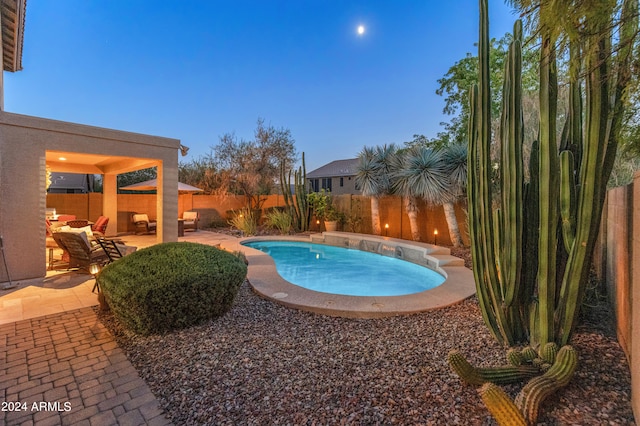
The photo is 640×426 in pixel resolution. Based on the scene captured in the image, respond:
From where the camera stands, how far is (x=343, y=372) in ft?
9.40

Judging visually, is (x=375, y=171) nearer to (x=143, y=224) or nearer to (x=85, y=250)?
(x=85, y=250)

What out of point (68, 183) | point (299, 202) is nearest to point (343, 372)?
point (299, 202)

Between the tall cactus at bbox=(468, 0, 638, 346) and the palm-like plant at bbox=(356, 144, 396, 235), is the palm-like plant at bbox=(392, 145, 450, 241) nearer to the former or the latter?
the palm-like plant at bbox=(356, 144, 396, 235)

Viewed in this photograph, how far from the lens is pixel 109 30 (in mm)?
13383

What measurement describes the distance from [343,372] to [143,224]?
1302cm

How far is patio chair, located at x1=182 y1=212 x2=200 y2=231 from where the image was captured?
1441cm

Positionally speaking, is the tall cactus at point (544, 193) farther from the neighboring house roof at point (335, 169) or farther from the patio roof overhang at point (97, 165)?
the neighboring house roof at point (335, 169)

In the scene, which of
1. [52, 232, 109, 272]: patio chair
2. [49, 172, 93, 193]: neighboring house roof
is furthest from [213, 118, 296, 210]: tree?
[49, 172, 93, 193]: neighboring house roof

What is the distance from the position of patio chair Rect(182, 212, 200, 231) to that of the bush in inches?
419

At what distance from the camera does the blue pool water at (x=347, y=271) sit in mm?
7024

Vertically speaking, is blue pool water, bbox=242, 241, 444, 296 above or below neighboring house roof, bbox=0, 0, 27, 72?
below

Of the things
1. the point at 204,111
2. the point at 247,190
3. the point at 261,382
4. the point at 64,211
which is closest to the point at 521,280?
the point at 261,382

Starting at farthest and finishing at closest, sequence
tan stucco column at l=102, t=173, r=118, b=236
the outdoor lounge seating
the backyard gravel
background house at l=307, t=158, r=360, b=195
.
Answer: background house at l=307, t=158, r=360, b=195, tan stucco column at l=102, t=173, r=118, b=236, the outdoor lounge seating, the backyard gravel

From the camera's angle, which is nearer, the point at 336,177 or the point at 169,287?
the point at 169,287
